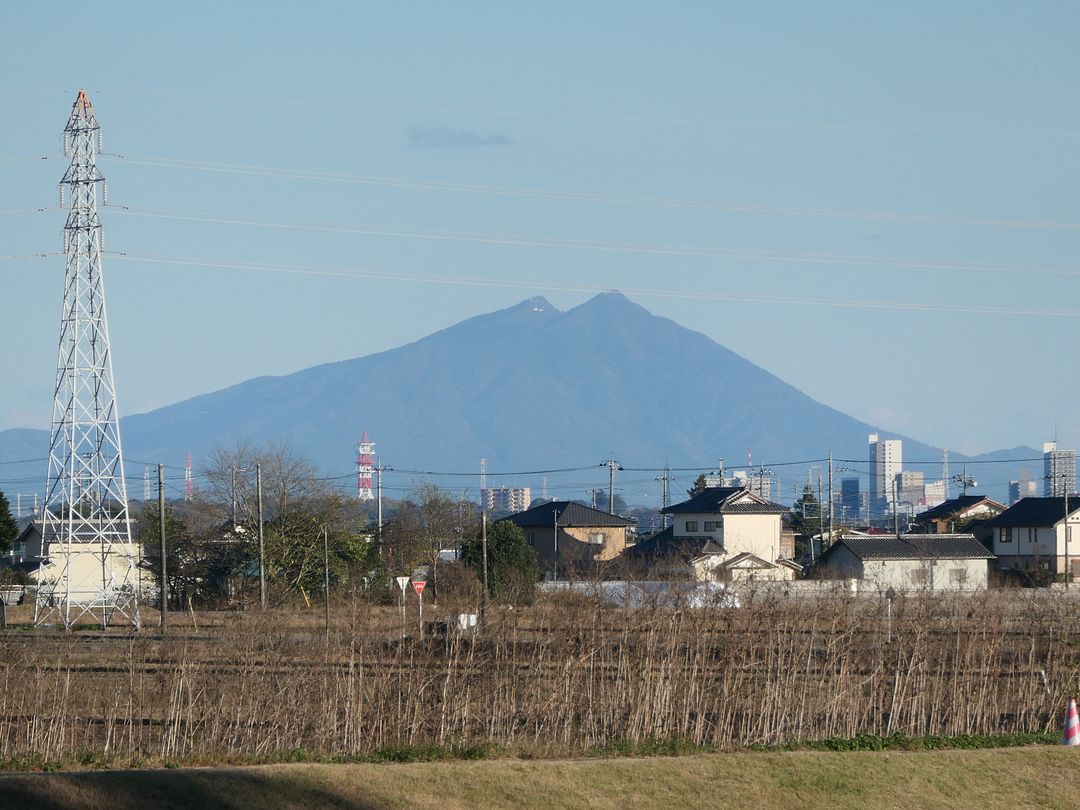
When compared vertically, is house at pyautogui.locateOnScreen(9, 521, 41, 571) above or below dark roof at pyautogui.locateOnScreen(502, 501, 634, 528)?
below

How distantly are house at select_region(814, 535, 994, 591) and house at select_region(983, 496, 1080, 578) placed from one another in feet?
11.2

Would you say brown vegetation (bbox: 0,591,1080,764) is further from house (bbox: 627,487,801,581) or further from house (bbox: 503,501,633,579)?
house (bbox: 503,501,633,579)

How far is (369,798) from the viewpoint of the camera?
630 inches

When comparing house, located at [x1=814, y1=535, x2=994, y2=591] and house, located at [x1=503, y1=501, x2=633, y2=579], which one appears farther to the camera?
house, located at [x1=503, y1=501, x2=633, y2=579]

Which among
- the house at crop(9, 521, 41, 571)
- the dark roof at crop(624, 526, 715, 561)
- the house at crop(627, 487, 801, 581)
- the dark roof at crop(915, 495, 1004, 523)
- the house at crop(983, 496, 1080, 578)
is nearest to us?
the dark roof at crop(624, 526, 715, 561)

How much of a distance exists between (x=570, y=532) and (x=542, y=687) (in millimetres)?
42674

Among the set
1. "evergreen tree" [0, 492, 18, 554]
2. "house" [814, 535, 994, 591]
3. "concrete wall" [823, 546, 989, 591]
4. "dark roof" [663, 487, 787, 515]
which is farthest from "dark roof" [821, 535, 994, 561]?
"evergreen tree" [0, 492, 18, 554]

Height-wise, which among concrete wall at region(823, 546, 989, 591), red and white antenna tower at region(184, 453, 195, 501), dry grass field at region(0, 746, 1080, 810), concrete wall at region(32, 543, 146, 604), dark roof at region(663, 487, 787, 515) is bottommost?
concrete wall at region(823, 546, 989, 591)

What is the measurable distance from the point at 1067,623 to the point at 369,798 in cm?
1663

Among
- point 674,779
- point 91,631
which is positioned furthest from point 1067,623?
point 91,631

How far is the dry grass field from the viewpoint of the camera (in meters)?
15.4

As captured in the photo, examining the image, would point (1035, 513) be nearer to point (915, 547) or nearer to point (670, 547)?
point (915, 547)

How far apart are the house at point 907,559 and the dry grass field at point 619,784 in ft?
113

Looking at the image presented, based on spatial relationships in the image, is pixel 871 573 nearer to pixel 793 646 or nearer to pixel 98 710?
pixel 793 646
